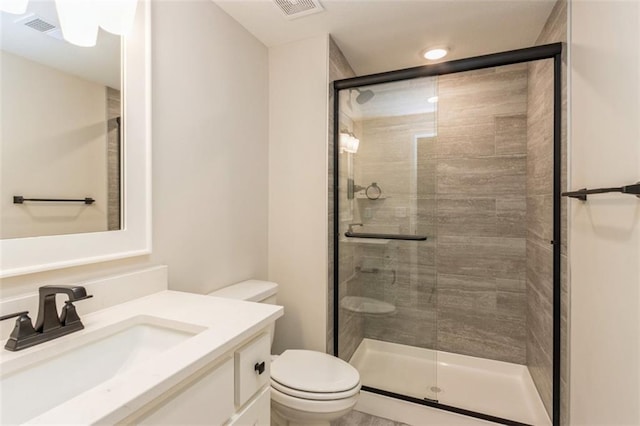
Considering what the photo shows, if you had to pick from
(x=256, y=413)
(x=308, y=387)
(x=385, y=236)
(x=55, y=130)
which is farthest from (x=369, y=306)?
(x=55, y=130)

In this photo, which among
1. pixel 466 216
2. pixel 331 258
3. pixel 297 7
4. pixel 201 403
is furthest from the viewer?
pixel 466 216

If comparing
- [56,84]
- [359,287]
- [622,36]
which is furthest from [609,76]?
[56,84]

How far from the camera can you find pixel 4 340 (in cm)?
77

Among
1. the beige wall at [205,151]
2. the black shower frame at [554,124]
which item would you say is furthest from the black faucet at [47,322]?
the black shower frame at [554,124]

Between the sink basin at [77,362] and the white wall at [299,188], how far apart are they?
1.10 meters

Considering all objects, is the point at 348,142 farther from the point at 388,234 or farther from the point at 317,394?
the point at 317,394

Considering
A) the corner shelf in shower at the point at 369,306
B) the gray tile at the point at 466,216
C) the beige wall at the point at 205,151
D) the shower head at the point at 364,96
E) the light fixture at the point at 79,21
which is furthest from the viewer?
the gray tile at the point at 466,216

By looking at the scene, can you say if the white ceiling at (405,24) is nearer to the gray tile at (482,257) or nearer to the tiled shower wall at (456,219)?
the tiled shower wall at (456,219)

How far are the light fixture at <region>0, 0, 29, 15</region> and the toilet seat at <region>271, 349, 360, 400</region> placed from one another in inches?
63.6

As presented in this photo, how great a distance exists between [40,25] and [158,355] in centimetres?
106

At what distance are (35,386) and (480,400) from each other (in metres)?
2.21

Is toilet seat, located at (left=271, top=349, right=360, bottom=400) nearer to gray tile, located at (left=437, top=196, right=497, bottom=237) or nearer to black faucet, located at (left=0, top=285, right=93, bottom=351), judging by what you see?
black faucet, located at (left=0, top=285, right=93, bottom=351)

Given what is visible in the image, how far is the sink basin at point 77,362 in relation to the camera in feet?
2.18

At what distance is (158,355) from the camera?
730mm
